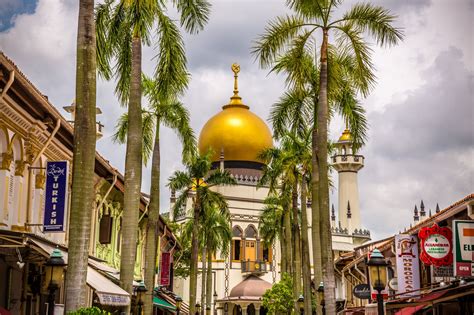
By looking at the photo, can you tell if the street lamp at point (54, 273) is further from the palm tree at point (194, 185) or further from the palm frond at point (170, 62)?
the palm tree at point (194, 185)

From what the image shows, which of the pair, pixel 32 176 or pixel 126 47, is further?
pixel 126 47

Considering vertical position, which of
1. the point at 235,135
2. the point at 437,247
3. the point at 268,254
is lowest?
the point at 437,247

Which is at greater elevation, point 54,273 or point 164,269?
point 164,269

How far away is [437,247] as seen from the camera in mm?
21094

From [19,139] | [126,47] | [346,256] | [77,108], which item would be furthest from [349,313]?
[77,108]

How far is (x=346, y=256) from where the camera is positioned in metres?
43.1

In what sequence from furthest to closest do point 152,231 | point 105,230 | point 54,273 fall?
point 105,230
point 152,231
point 54,273

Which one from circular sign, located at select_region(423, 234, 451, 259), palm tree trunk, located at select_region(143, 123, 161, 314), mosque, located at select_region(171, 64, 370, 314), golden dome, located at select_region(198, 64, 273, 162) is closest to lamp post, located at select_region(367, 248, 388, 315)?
circular sign, located at select_region(423, 234, 451, 259)

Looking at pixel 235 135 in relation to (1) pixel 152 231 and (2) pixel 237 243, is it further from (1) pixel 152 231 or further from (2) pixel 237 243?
(1) pixel 152 231

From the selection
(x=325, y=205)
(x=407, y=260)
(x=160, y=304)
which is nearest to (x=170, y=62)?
(x=325, y=205)

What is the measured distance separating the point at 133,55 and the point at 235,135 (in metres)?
54.4

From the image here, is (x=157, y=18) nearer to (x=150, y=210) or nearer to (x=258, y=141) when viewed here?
(x=150, y=210)

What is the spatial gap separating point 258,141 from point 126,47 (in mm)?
53585

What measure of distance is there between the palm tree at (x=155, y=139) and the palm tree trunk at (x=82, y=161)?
41.3ft
